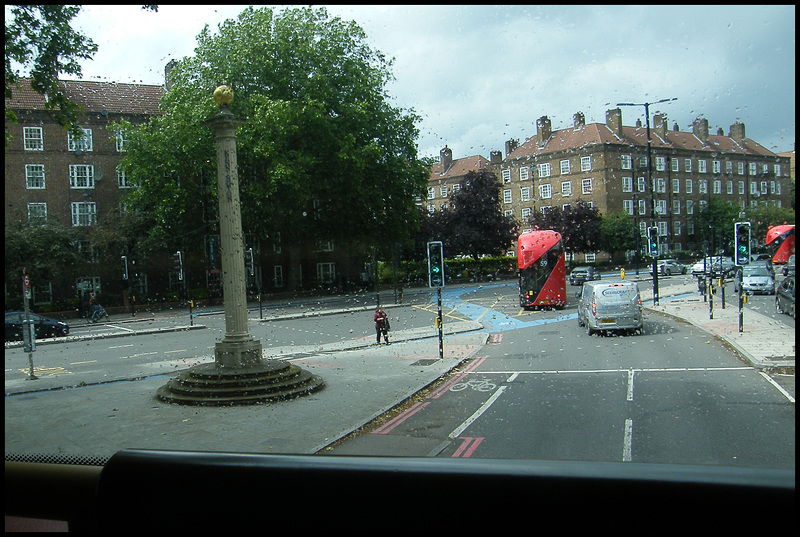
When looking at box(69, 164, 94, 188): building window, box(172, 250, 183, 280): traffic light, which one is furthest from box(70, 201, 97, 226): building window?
box(172, 250, 183, 280): traffic light

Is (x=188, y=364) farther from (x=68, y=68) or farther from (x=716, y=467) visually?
(x=716, y=467)

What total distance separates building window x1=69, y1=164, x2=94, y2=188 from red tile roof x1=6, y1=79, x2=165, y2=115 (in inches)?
20.9

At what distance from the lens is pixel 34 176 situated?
14.3ft

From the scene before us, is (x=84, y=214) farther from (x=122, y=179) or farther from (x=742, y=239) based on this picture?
(x=742, y=239)

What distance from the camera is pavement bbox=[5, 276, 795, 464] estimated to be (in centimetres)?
300

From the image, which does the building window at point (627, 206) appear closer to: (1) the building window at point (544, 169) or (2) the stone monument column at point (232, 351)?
(1) the building window at point (544, 169)

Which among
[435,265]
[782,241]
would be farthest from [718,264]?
[782,241]

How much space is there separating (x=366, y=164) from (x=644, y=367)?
13.3 meters

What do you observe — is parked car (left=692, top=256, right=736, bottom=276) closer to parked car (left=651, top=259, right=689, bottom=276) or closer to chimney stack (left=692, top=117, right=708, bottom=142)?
parked car (left=651, top=259, right=689, bottom=276)

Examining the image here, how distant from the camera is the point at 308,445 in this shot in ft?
14.9

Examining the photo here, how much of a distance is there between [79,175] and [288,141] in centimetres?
1000

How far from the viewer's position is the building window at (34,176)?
4206 mm

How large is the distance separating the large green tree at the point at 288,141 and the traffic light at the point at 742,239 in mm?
4830

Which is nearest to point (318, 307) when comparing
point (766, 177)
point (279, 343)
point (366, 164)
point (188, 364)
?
point (279, 343)
